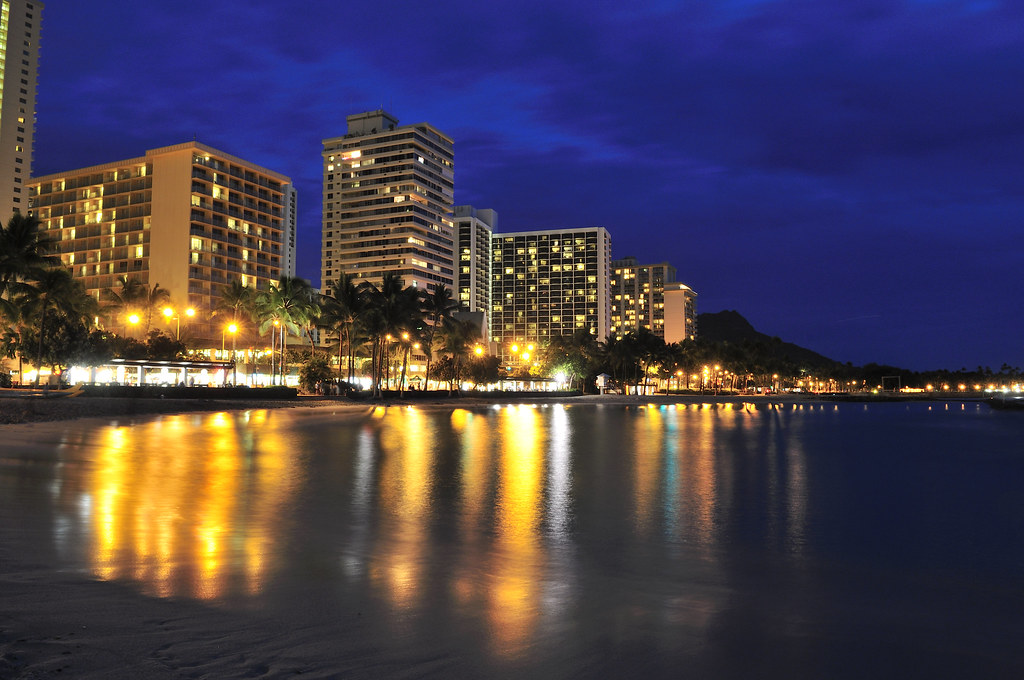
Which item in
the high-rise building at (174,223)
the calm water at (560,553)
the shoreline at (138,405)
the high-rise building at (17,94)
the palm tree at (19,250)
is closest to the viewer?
the calm water at (560,553)

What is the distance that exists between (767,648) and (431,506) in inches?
347

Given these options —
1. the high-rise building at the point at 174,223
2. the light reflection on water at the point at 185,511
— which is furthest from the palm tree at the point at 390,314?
the high-rise building at the point at 174,223

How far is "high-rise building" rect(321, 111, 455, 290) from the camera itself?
17338 cm

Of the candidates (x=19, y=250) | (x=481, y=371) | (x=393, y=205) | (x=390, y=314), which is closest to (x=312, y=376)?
(x=390, y=314)

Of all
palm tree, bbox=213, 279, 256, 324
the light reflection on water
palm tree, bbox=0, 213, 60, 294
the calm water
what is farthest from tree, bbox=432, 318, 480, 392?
the calm water

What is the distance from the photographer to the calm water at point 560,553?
20.6 feet

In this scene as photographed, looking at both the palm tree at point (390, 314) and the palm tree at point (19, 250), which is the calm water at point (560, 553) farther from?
the palm tree at point (390, 314)

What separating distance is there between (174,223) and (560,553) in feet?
434

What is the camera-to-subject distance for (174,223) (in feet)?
411

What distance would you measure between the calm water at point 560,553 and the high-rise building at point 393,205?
152726 millimetres

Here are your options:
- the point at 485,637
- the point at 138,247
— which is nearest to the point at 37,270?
the point at 485,637

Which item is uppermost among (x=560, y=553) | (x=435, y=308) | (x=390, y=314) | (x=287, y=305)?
(x=435, y=308)

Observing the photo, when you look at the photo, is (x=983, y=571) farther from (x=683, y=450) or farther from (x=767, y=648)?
(x=683, y=450)

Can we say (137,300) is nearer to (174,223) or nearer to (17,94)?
(174,223)
